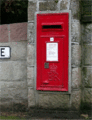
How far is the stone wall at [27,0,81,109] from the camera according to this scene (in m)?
2.96

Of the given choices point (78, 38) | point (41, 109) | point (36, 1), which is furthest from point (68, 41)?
point (41, 109)

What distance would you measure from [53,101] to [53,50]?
0.98m

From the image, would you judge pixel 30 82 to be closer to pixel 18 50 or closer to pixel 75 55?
pixel 18 50

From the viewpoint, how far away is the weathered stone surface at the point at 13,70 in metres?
3.35

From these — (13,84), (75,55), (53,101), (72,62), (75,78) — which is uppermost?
(75,55)

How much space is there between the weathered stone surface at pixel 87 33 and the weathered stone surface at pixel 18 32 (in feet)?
3.85

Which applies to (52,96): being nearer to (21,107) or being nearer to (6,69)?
(21,107)

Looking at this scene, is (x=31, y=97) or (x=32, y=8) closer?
(x=32, y=8)

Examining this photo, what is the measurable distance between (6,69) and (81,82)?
157cm

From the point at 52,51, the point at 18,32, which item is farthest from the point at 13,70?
the point at 52,51

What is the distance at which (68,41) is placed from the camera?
293 cm

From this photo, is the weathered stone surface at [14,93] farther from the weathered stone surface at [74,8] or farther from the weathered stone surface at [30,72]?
the weathered stone surface at [74,8]

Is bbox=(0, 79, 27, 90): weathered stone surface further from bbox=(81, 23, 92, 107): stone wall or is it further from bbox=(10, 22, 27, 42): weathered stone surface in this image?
bbox=(81, 23, 92, 107): stone wall

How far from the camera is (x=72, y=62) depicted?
298cm
